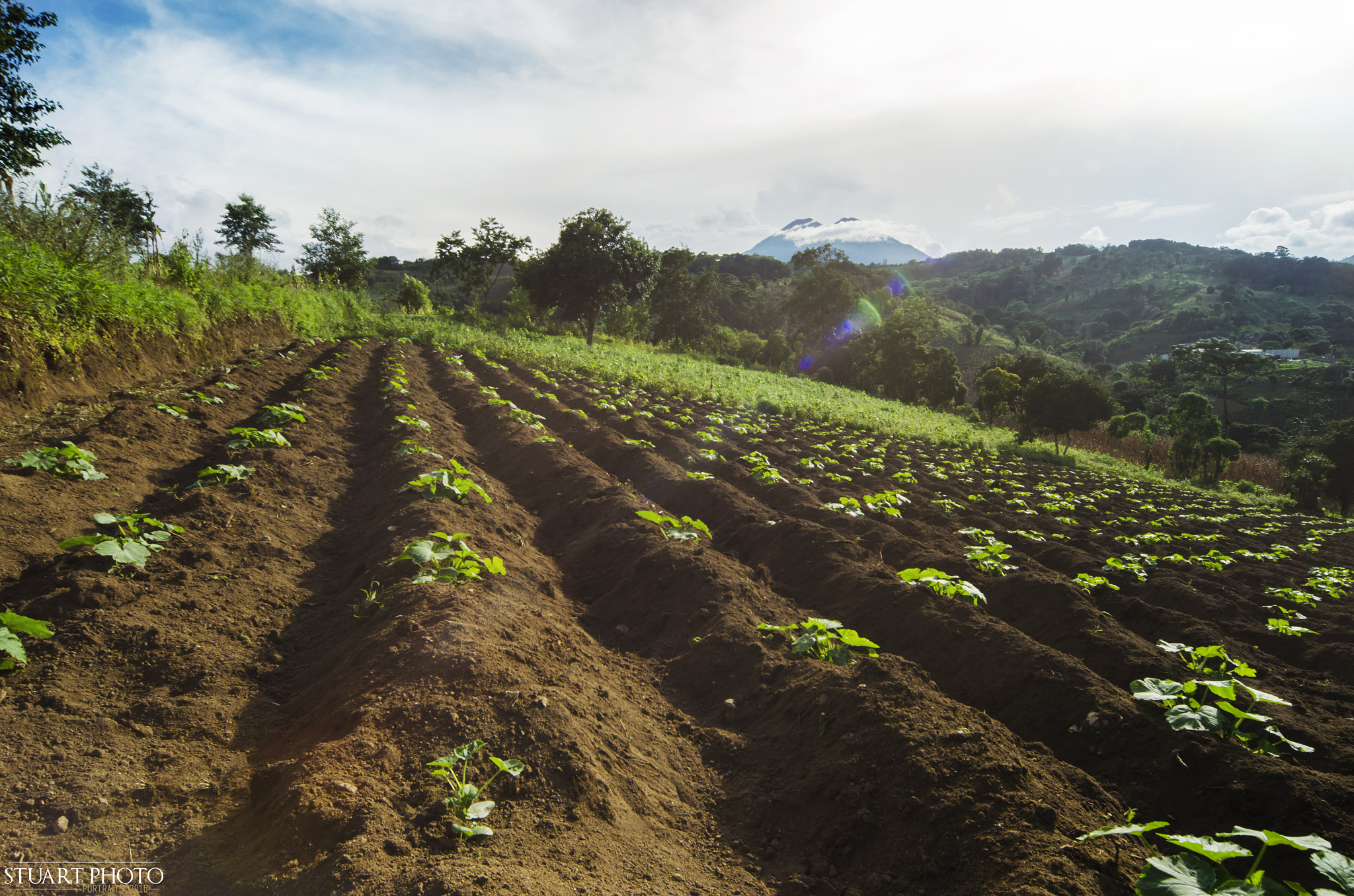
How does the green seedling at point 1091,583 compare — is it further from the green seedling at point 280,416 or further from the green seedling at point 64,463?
the green seedling at point 280,416

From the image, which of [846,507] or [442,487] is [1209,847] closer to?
[442,487]

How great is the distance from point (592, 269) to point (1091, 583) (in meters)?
30.7

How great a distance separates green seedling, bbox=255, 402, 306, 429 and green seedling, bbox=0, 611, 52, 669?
5426mm

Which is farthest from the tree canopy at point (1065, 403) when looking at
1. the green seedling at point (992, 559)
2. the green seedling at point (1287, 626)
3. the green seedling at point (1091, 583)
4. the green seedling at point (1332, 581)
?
the green seedling at point (992, 559)

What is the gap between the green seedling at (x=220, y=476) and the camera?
5.38 meters

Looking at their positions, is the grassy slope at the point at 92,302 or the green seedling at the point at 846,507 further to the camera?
the green seedling at the point at 846,507

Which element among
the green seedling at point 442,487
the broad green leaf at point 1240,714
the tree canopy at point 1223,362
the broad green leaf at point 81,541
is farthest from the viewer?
the tree canopy at point 1223,362

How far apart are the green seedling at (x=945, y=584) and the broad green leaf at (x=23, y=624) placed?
5.27m

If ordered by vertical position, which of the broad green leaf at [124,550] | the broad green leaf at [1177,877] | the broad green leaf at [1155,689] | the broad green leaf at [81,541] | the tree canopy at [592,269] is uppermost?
the tree canopy at [592,269]

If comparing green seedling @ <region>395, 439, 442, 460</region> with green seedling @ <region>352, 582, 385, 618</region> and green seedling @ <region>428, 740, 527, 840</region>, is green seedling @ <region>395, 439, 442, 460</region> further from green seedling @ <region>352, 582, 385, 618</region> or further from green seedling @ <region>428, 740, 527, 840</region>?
green seedling @ <region>428, 740, 527, 840</region>

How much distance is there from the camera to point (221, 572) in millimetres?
4188

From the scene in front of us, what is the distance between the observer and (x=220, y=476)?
18.0 feet

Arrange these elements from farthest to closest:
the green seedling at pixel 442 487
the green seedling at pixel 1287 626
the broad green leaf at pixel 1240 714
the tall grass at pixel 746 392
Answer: the tall grass at pixel 746 392 → the green seedling at pixel 1287 626 → the green seedling at pixel 442 487 → the broad green leaf at pixel 1240 714

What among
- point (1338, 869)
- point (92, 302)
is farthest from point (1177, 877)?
point (92, 302)
